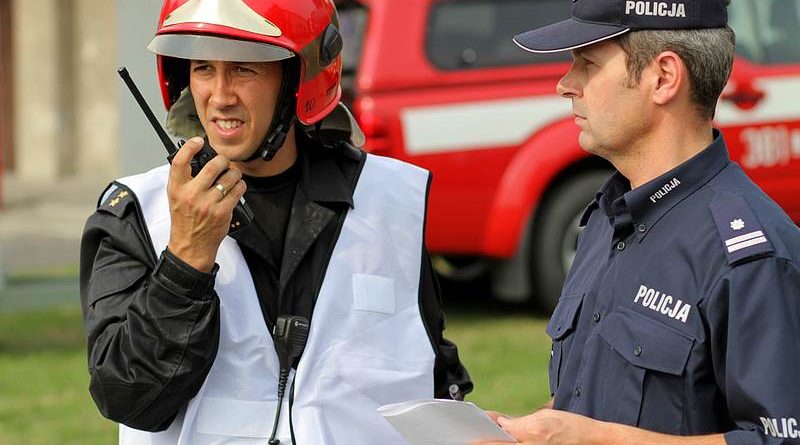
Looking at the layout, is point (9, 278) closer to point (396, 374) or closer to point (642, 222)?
point (396, 374)

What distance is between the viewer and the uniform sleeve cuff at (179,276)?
2852mm

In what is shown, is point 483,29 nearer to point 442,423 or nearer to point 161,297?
point 161,297

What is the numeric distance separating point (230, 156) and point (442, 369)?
73cm

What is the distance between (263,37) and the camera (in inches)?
122

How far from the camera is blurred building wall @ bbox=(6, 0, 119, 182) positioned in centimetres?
1725

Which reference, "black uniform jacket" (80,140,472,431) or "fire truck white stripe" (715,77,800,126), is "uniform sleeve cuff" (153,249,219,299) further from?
"fire truck white stripe" (715,77,800,126)

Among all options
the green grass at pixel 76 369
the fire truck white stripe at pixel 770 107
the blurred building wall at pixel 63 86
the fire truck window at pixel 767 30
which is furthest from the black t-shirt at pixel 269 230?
the blurred building wall at pixel 63 86

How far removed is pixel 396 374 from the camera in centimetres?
319

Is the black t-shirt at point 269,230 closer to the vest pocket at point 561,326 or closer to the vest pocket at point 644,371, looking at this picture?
the vest pocket at point 561,326

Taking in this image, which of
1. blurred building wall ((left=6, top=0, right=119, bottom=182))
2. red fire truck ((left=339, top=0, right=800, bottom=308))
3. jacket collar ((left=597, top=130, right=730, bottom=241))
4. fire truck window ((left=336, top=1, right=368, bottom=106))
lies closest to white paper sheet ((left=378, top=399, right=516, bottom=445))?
jacket collar ((left=597, top=130, right=730, bottom=241))

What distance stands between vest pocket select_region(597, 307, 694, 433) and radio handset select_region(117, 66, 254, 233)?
2.94 feet

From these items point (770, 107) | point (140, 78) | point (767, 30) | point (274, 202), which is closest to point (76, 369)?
point (140, 78)

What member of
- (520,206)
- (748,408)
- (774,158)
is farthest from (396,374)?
(774,158)

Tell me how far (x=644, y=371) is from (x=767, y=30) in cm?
636
